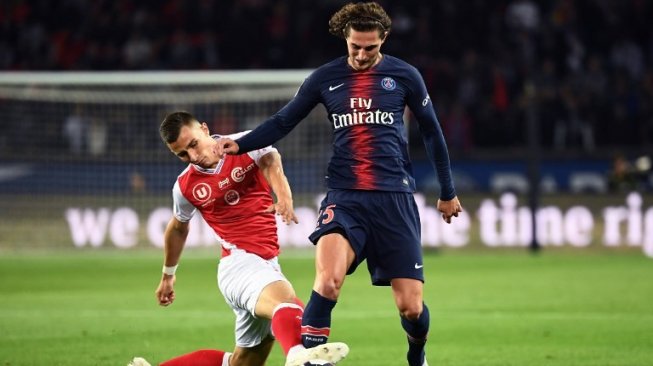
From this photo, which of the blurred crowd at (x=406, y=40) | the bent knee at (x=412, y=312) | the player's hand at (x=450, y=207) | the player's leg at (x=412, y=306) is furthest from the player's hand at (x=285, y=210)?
the blurred crowd at (x=406, y=40)

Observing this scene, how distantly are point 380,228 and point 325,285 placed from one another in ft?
1.88

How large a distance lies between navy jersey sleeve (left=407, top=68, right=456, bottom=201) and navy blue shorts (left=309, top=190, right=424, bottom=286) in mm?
335

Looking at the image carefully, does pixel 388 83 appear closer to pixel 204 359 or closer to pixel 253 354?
pixel 253 354

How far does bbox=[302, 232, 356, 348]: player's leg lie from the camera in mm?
6273

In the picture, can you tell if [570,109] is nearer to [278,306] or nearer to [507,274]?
[507,274]

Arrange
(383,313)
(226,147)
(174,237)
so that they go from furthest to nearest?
(383,313) → (174,237) → (226,147)

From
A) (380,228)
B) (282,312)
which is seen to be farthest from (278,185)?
(282,312)

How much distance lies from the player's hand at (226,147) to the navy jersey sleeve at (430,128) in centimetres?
105

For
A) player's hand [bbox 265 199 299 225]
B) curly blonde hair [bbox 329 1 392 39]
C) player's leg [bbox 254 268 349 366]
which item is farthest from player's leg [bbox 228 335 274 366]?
curly blonde hair [bbox 329 1 392 39]

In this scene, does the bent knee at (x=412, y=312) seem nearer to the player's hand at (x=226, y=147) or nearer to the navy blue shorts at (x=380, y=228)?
the navy blue shorts at (x=380, y=228)

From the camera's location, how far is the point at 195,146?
6.75 m

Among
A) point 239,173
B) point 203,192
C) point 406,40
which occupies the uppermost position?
point 406,40

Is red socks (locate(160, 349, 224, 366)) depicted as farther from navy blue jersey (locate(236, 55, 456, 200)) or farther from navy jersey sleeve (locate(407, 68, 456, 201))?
navy jersey sleeve (locate(407, 68, 456, 201))

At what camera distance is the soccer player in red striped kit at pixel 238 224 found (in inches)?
259
